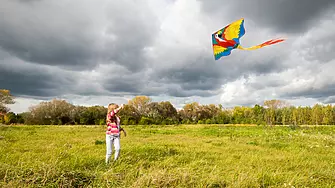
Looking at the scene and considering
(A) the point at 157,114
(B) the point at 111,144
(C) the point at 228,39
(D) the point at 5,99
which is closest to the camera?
(C) the point at 228,39

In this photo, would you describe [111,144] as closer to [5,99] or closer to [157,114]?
[5,99]

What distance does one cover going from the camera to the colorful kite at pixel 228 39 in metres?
5.19

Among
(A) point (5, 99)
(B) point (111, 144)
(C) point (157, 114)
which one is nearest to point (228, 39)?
(B) point (111, 144)

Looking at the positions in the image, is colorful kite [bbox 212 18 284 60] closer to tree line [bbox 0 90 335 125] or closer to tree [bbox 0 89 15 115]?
tree line [bbox 0 90 335 125]

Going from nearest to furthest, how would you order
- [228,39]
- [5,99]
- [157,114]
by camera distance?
[228,39], [5,99], [157,114]

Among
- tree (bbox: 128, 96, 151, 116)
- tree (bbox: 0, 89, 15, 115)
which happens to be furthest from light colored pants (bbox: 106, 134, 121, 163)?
tree (bbox: 128, 96, 151, 116)

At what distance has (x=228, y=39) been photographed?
5.26 m

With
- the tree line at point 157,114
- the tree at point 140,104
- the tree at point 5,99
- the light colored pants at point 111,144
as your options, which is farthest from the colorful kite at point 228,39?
the tree at point 140,104

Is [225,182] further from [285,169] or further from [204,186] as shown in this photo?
[285,169]

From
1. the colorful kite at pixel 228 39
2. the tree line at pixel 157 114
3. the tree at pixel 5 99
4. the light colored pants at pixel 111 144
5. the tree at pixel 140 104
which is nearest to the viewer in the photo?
the colorful kite at pixel 228 39

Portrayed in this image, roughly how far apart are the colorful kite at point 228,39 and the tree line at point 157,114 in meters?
44.5

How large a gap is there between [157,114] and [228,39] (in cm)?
7247

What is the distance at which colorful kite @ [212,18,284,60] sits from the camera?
5191 mm

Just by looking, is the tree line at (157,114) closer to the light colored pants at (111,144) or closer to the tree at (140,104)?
the tree at (140,104)
